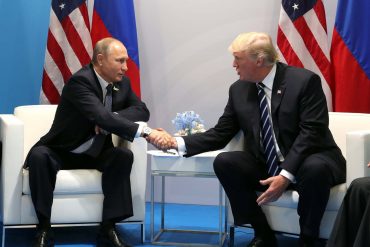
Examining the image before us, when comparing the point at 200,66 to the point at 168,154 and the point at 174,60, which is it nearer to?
the point at 174,60

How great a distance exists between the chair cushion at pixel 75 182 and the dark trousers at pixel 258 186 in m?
0.77

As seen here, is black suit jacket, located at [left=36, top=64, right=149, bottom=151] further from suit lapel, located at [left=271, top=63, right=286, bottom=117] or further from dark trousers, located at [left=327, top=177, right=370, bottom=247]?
dark trousers, located at [left=327, top=177, right=370, bottom=247]

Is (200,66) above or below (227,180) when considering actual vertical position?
above

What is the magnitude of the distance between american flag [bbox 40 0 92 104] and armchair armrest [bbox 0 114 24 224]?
4.51ft

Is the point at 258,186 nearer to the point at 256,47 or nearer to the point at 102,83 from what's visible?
the point at 256,47

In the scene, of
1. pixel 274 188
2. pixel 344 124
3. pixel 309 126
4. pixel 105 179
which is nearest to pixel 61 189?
pixel 105 179

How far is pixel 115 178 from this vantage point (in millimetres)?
4145

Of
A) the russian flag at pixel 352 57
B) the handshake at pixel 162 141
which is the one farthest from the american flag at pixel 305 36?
the handshake at pixel 162 141

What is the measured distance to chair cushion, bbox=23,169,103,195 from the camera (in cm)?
412

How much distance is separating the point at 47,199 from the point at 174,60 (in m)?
1.99

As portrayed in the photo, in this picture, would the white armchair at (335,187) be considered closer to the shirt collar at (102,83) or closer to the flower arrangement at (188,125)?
the flower arrangement at (188,125)

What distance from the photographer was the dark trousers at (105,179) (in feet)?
13.3

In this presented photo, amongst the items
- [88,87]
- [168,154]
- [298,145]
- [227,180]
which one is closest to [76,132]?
[88,87]

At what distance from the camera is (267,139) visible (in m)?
3.97
